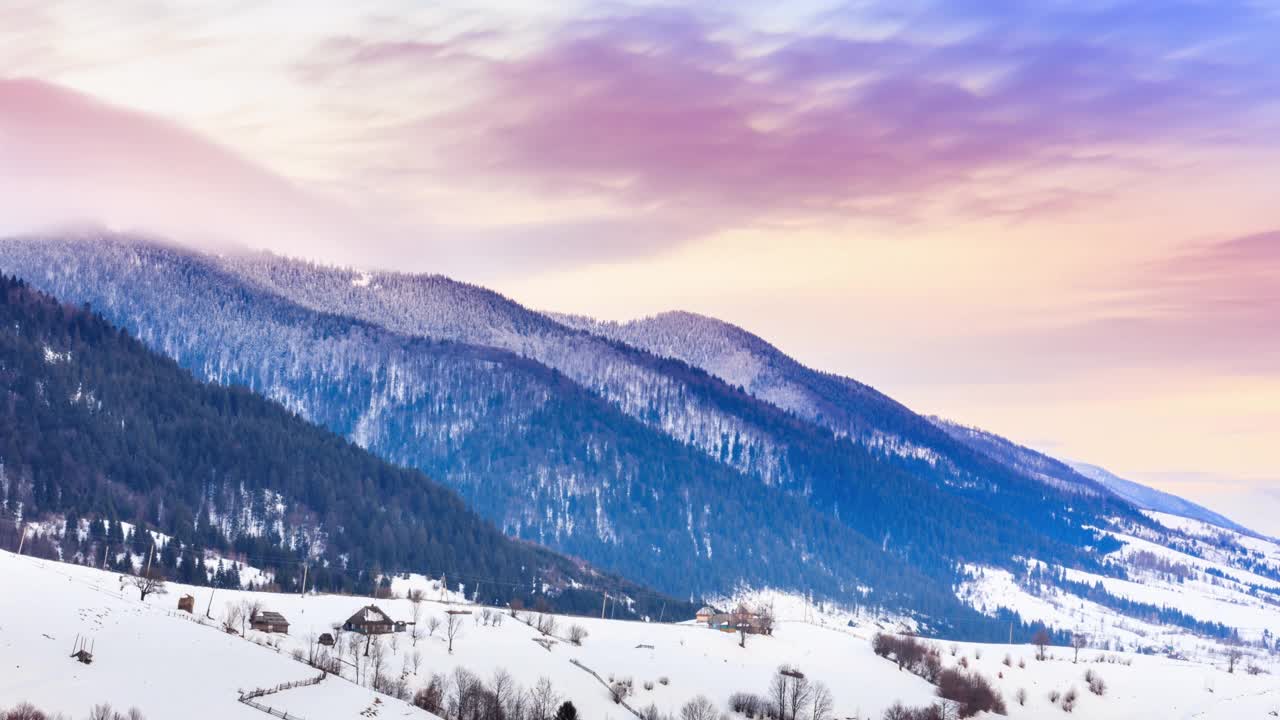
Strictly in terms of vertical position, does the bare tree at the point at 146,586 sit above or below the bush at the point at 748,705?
above

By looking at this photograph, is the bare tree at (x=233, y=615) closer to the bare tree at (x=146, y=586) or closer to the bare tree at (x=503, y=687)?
the bare tree at (x=146, y=586)

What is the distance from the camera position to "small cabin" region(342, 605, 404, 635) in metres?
174

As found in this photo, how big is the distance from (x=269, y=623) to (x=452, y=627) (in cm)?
2293

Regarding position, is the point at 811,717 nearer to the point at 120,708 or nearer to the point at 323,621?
the point at 323,621

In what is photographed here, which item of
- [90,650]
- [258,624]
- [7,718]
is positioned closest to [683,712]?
[258,624]

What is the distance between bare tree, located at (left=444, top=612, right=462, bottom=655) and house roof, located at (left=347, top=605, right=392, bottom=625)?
7.54m

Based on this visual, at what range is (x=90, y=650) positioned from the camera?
4975 inches

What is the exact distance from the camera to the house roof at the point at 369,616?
175000mm

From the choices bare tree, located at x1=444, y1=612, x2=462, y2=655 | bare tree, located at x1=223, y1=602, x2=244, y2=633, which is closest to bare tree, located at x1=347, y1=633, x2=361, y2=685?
bare tree, located at x1=444, y1=612, x2=462, y2=655

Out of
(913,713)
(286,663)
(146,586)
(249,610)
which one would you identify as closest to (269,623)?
(249,610)

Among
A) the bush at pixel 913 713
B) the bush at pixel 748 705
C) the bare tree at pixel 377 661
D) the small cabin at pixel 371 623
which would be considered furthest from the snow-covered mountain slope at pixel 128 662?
the bush at pixel 913 713

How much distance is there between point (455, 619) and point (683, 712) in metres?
37.8

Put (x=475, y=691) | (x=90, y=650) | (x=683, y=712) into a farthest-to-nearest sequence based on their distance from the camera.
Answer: (x=683, y=712), (x=475, y=691), (x=90, y=650)

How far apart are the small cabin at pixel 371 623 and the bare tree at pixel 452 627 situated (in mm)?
5874
